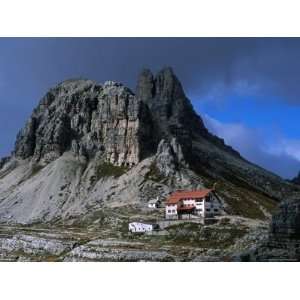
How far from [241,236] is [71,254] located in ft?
103

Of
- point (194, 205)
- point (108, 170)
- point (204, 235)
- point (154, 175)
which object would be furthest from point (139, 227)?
point (108, 170)

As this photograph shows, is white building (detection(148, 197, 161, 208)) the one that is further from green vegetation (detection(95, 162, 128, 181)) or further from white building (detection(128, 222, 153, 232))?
green vegetation (detection(95, 162, 128, 181))

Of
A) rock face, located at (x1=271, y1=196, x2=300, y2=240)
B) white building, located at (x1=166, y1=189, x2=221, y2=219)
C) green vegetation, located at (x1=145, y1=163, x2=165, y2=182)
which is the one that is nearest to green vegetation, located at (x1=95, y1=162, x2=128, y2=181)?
green vegetation, located at (x1=145, y1=163, x2=165, y2=182)

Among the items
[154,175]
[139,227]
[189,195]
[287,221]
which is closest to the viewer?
[287,221]

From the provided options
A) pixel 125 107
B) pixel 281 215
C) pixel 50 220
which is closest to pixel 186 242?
pixel 281 215

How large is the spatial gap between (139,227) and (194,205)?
1435cm

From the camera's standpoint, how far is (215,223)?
12788 cm

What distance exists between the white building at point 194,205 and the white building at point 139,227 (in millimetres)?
9343

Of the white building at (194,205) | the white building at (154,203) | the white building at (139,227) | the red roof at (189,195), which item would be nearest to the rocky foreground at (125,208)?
the white building at (139,227)

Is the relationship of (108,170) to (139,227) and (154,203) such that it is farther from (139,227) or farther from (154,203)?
(139,227)

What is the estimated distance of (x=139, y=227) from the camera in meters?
131

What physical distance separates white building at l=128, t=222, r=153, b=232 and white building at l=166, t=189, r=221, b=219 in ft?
30.7

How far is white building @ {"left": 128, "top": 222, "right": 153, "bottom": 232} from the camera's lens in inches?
5064

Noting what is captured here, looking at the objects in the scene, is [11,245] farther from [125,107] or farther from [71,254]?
[125,107]
